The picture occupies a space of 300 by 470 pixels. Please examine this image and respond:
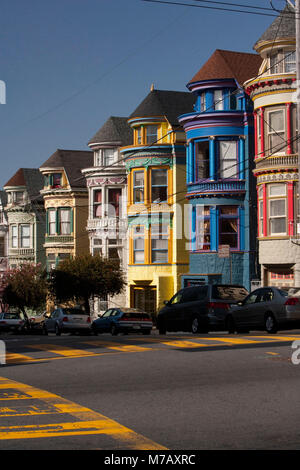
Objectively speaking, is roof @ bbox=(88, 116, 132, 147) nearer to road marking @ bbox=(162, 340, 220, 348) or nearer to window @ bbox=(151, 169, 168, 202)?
window @ bbox=(151, 169, 168, 202)

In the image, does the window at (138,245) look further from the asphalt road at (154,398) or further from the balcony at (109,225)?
the asphalt road at (154,398)

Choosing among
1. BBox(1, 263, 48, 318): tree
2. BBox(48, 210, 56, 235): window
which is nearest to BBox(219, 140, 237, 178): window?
BBox(1, 263, 48, 318): tree

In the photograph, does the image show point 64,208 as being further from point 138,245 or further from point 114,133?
point 138,245

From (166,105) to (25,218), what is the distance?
23.8 meters

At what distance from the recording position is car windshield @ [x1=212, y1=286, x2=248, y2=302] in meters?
26.4

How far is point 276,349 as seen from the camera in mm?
17781

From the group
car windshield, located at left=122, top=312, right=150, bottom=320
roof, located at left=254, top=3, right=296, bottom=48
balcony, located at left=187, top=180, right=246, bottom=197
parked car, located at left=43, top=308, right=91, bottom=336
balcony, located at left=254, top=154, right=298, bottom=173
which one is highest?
roof, located at left=254, top=3, right=296, bottom=48

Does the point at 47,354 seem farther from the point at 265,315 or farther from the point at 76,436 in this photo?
Answer: the point at 76,436

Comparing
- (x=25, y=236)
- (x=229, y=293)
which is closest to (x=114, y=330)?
(x=229, y=293)

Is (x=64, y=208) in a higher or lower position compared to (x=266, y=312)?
higher

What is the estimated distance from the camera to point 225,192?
42.3 metres

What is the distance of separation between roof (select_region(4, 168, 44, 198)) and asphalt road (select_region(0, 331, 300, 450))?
170 feet

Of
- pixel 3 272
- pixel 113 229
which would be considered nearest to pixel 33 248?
pixel 3 272

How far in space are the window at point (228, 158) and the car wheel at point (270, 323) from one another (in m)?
19.5
